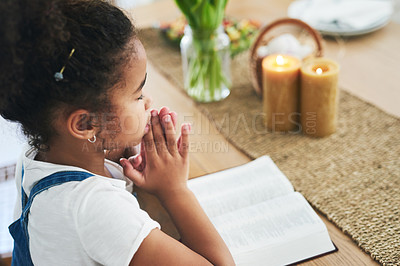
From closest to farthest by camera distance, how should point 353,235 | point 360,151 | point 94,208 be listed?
1. point 94,208
2. point 353,235
3. point 360,151

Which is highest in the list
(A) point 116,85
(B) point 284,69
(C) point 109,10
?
(C) point 109,10

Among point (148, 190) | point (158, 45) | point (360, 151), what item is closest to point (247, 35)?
point (158, 45)

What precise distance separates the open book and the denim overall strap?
0.93 feet

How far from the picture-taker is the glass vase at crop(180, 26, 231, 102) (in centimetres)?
117

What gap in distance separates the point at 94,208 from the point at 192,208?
8.9 inches

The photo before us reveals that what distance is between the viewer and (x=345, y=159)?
973 millimetres

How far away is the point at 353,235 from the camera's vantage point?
771 mm

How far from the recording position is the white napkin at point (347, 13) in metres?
1.43

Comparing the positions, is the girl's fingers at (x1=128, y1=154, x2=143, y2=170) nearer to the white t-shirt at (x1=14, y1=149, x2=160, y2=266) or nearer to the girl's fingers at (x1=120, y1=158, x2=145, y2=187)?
the girl's fingers at (x1=120, y1=158, x2=145, y2=187)

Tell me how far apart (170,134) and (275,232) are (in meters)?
0.29

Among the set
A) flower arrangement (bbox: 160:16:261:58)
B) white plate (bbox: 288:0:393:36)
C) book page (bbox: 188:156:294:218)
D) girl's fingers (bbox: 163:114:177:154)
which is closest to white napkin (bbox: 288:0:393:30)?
white plate (bbox: 288:0:393:36)

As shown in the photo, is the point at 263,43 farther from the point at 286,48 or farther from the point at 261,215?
the point at 261,215

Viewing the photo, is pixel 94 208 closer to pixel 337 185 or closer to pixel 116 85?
pixel 116 85

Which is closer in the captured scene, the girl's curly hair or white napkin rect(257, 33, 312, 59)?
the girl's curly hair
